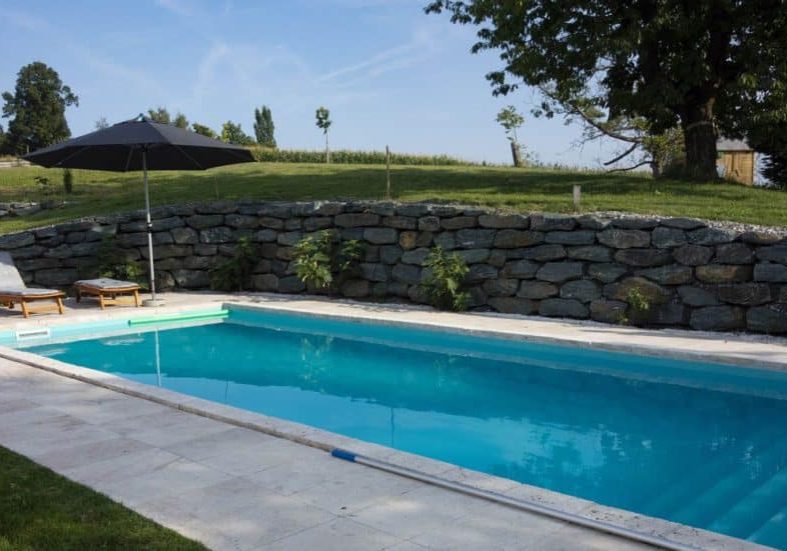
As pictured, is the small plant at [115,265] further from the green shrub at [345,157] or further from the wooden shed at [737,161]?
the wooden shed at [737,161]

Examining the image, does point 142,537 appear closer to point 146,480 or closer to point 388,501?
point 146,480

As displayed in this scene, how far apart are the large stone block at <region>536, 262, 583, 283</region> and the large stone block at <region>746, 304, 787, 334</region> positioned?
6.44 ft

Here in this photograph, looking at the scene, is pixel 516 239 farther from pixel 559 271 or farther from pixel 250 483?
pixel 250 483

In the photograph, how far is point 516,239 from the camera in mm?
9422

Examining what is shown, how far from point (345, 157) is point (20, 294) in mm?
16125

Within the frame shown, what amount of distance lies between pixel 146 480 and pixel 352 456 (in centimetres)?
108

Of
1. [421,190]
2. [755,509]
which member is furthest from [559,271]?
[755,509]

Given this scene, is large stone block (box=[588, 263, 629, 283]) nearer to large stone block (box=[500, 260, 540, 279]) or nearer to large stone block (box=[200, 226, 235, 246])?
large stone block (box=[500, 260, 540, 279])

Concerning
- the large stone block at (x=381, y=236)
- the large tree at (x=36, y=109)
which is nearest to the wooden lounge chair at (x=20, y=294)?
the large stone block at (x=381, y=236)

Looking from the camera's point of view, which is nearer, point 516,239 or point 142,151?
point 516,239

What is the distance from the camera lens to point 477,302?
972 cm

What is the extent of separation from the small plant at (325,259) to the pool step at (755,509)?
714 cm

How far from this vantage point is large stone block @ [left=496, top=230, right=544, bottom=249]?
9.31 meters

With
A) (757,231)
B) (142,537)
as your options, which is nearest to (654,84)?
(757,231)
